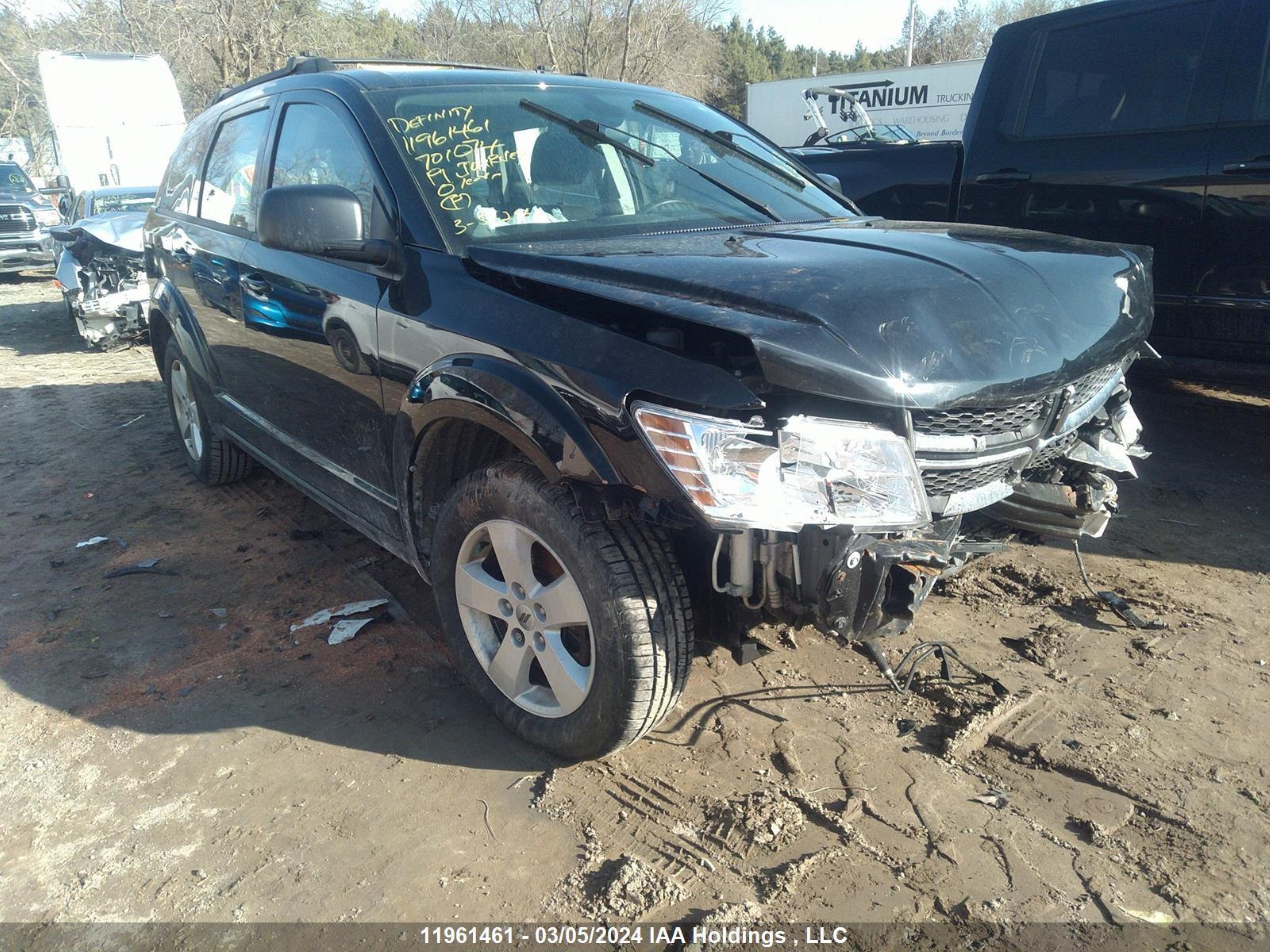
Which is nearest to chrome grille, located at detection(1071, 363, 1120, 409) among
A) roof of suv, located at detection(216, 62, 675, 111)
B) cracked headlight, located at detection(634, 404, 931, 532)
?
cracked headlight, located at detection(634, 404, 931, 532)

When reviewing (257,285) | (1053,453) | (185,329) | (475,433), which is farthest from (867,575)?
(185,329)

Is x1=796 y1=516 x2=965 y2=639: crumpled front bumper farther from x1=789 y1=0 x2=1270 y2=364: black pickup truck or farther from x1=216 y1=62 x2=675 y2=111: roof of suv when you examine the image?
x1=789 y1=0 x2=1270 y2=364: black pickup truck

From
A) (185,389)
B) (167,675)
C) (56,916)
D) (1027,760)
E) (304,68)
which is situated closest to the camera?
(56,916)

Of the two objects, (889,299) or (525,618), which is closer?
(889,299)

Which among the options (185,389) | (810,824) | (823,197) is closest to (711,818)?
(810,824)

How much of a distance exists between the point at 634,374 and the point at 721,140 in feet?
6.08

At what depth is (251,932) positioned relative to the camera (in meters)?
2.14

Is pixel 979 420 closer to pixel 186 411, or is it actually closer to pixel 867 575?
pixel 867 575

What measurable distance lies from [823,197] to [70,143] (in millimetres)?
18004

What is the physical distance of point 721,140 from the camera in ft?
11.6

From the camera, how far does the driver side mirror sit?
2.66 m

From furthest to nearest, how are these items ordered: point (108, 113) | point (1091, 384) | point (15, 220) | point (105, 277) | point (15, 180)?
point (15, 180)
point (108, 113)
point (15, 220)
point (105, 277)
point (1091, 384)

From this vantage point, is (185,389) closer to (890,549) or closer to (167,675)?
(167,675)

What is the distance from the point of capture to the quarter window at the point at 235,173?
379 centimetres
